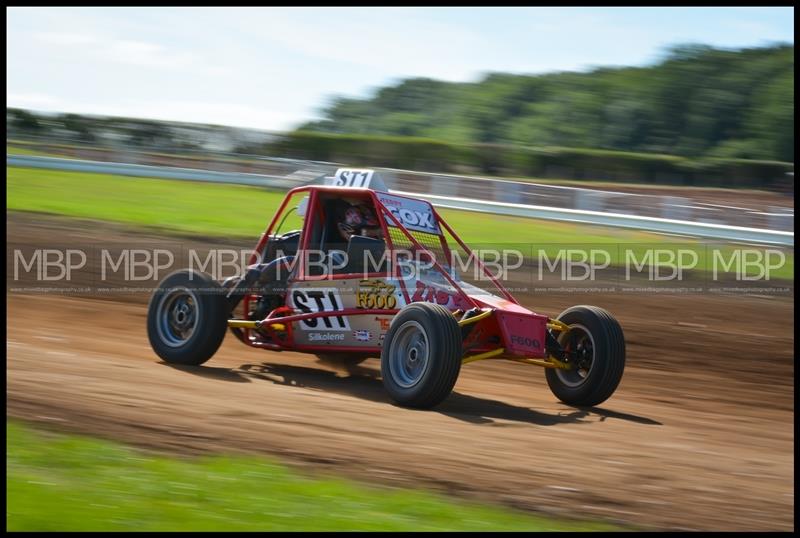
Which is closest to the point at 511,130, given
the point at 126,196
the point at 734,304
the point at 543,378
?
the point at 126,196

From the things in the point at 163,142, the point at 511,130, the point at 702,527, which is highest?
the point at 511,130

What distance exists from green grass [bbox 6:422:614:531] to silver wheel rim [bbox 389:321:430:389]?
A: 2206mm

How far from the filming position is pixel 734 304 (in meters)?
12.7

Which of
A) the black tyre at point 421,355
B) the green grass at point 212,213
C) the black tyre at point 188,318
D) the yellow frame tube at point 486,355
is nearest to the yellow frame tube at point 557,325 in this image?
the yellow frame tube at point 486,355

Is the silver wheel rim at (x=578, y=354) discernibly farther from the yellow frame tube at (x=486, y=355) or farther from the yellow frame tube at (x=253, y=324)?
the yellow frame tube at (x=253, y=324)

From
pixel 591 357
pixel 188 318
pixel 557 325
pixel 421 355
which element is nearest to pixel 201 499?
pixel 421 355

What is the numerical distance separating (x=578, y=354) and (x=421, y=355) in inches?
58.7

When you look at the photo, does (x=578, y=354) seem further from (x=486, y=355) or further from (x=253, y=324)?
(x=253, y=324)

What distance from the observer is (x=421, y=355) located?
750 centimetres

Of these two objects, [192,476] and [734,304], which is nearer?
[192,476]

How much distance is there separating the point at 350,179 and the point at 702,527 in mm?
5065

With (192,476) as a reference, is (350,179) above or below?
above

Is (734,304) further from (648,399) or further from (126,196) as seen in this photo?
(126,196)

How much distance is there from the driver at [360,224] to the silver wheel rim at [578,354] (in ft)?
6.35
